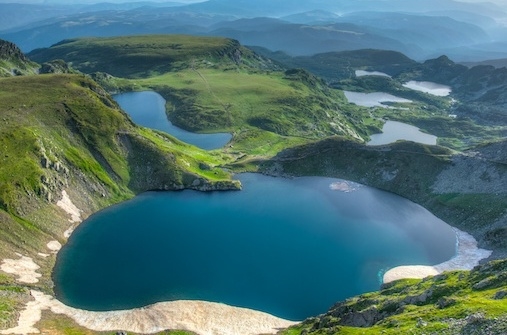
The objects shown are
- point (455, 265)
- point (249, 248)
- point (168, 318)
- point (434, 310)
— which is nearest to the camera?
point (434, 310)

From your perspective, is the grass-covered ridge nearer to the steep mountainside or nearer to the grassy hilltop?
the steep mountainside

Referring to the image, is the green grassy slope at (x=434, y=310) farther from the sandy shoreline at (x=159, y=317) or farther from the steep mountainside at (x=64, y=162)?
the steep mountainside at (x=64, y=162)

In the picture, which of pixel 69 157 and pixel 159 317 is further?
pixel 69 157

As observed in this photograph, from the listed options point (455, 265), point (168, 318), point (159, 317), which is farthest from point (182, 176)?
point (455, 265)

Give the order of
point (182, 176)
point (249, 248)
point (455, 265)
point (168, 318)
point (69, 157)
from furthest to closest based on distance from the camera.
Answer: point (182, 176), point (69, 157), point (249, 248), point (455, 265), point (168, 318)

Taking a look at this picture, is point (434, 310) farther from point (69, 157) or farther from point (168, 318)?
point (69, 157)

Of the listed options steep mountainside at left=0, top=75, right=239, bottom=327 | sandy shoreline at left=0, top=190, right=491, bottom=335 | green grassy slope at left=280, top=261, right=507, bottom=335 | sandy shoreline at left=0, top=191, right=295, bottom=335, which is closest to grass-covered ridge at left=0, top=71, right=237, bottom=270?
steep mountainside at left=0, top=75, right=239, bottom=327

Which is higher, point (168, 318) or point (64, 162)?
point (64, 162)
